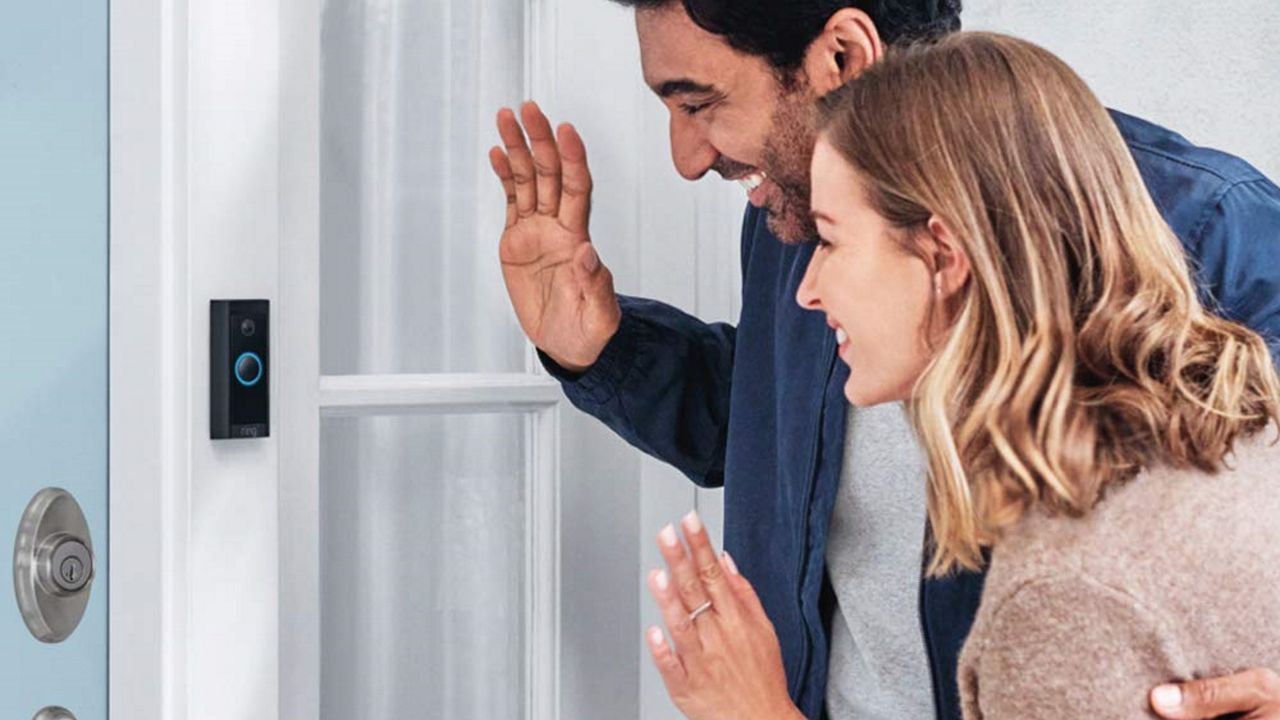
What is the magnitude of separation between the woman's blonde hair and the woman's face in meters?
0.02

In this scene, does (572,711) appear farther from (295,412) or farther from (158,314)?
(158,314)

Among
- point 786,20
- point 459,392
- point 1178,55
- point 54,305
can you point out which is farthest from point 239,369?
point 1178,55

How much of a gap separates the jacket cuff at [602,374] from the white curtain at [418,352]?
0.09 m

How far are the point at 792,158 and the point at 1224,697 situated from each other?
2.23 feet

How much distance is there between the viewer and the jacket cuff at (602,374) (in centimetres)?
142

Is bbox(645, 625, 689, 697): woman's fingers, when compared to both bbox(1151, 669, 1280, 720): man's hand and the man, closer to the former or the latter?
the man

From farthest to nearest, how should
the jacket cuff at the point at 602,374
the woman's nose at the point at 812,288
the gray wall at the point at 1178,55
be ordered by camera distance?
the gray wall at the point at 1178,55 < the jacket cuff at the point at 602,374 < the woman's nose at the point at 812,288

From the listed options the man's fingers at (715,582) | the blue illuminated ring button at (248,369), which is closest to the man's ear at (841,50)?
the man's fingers at (715,582)

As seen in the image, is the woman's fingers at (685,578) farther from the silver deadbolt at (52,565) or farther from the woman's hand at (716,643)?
the silver deadbolt at (52,565)

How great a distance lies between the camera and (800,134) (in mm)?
1339

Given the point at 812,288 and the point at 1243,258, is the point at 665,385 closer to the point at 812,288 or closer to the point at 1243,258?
the point at 812,288

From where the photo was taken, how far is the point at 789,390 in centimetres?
141

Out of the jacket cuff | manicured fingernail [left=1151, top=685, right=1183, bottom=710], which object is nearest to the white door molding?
the jacket cuff

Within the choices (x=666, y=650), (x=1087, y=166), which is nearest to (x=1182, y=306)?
(x=1087, y=166)
